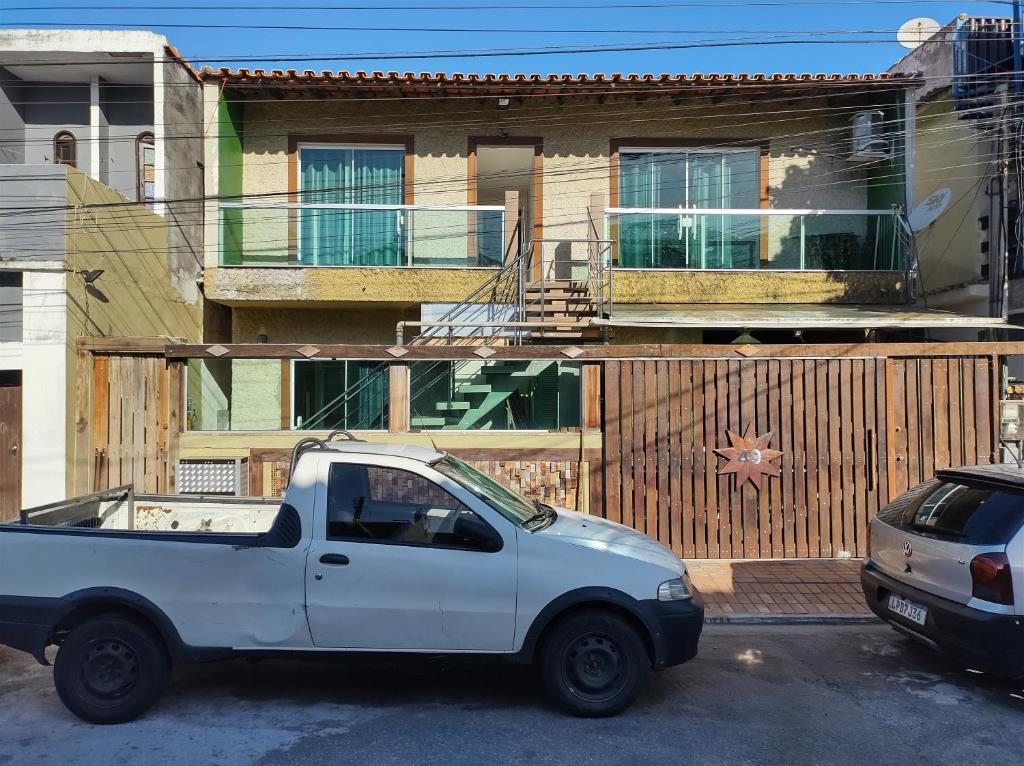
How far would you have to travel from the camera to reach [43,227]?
9.13 metres

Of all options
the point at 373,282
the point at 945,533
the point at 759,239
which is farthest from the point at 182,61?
the point at 945,533

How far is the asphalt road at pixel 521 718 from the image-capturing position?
4.08 metres

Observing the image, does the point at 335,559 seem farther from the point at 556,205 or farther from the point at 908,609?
the point at 556,205

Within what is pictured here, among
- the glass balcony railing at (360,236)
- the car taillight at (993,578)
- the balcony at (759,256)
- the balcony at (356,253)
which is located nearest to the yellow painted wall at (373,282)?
the balcony at (356,253)

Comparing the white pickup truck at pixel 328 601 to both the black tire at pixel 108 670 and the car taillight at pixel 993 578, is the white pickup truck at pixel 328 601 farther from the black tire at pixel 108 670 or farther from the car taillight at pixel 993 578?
the car taillight at pixel 993 578

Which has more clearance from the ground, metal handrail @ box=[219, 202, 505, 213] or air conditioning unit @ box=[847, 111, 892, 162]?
air conditioning unit @ box=[847, 111, 892, 162]

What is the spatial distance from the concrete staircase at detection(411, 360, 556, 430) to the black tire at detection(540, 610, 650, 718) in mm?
4013

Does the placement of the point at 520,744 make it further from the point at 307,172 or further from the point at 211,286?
the point at 307,172

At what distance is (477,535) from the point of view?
4594 mm

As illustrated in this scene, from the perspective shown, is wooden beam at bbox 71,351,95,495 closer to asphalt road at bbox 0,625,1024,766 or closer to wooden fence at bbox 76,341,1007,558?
wooden fence at bbox 76,341,1007,558

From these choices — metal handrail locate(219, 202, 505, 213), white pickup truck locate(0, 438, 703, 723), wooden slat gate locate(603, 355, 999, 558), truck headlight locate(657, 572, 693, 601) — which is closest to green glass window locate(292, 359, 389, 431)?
wooden slat gate locate(603, 355, 999, 558)

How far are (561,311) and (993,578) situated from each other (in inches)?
280

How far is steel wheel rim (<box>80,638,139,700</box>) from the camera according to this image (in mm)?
4512

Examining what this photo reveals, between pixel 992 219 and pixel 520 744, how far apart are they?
10170mm
